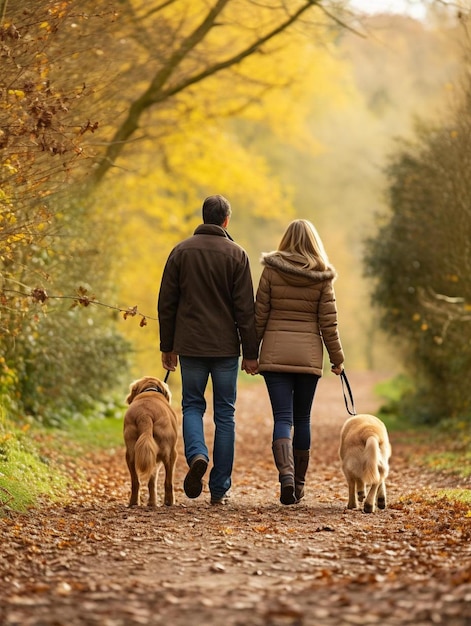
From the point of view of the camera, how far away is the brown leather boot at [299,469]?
8.36 meters

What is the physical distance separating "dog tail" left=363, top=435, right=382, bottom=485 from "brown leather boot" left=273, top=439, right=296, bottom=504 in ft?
2.23

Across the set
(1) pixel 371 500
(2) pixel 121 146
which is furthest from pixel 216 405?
(2) pixel 121 146

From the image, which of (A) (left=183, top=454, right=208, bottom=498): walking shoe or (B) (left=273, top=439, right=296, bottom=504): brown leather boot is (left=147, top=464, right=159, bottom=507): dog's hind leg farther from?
(B) (left=273, top=439, right=296, bottom=504): brown leather boot

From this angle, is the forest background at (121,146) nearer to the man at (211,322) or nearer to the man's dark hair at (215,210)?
the man at (211,322)

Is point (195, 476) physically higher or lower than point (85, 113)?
lower

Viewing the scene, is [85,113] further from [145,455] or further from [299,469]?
[299,469]

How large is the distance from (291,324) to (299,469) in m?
1.35

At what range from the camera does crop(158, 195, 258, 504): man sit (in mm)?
7891

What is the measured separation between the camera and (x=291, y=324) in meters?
A: 8.02

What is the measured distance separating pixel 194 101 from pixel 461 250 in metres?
7.31

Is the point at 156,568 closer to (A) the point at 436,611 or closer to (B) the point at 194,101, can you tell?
(A) the point at 436,611

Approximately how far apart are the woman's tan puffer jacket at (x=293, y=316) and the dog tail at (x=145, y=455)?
116 centimetres

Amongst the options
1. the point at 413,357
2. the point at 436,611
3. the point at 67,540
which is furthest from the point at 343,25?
the point at 436,611

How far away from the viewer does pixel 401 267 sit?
712 inches
